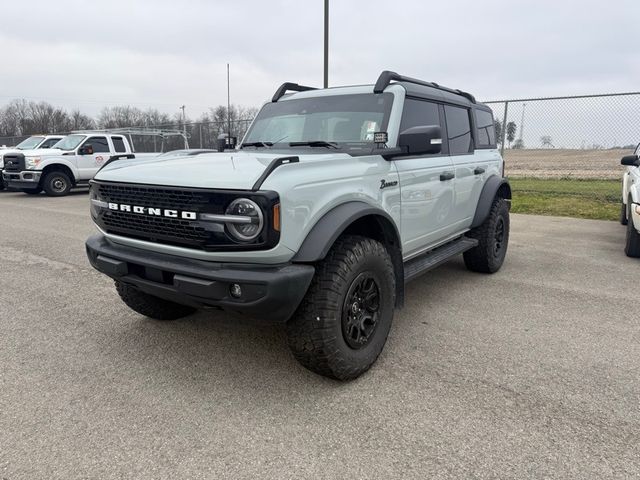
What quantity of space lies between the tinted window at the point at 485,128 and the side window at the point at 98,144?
12.8m

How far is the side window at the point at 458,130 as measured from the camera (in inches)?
178

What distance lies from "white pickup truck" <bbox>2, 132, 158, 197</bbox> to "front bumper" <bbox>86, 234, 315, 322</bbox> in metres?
13.2

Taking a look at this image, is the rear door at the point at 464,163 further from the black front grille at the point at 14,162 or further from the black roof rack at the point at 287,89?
the black front grille at the point at 14,162

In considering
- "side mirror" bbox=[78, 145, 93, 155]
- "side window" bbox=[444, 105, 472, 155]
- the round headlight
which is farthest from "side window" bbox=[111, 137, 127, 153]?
the round headlight

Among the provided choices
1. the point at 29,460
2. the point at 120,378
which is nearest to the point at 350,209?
the point at 120,378

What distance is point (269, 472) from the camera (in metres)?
2.15

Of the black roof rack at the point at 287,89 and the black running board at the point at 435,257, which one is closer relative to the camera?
the black running board at the point at 435,257

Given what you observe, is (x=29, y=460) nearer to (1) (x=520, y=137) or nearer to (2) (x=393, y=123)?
(2) (x=393, y=123)

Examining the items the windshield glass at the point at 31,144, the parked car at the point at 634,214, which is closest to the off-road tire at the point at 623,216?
the parked car at the point at 634,214

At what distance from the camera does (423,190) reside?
380cm

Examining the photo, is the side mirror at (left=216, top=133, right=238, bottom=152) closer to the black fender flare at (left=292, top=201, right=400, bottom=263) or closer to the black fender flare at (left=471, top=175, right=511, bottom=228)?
the black fender flare at (left=292, top=201, right=400, bottom=263)

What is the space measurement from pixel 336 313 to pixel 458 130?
2875 millimetres

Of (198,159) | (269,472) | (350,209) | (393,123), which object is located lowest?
(269,472)

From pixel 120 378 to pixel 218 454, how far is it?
1095 mm
